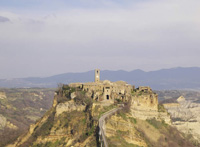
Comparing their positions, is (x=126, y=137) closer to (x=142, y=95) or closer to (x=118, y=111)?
(x=118, y=111)

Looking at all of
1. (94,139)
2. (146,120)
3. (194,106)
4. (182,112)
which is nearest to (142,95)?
(146,120)

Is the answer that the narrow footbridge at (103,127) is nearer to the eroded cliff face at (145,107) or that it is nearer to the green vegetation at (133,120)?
the green vegetation at (133,120)

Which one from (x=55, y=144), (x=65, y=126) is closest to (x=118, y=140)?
(x=55, y=144)

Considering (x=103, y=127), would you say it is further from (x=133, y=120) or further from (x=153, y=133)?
(x=153, y=133)

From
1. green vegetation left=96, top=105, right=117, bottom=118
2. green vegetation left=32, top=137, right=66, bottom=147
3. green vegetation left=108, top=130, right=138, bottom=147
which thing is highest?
green vegetation left=96, top=105, right=117, bottom=118

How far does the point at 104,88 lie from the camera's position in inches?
3019

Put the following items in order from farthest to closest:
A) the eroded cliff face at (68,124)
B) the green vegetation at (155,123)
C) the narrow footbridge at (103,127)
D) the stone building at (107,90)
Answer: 1. the green vegetation at (155,123)
2. the stone building at (107,90)
3. the eroded cliff face at (68,124)
4. the narrow footbridge at (103,127)

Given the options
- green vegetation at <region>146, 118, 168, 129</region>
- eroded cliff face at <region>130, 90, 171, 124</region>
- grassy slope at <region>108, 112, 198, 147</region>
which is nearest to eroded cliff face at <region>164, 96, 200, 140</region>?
grassy slope at <region>108, 112, 198, 147</region>

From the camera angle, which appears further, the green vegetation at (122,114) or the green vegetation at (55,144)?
the green vegetation at (122,114)

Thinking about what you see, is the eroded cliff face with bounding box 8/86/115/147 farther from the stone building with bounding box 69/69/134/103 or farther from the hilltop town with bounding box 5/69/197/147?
the stone building with bounding box 69/69/134/103

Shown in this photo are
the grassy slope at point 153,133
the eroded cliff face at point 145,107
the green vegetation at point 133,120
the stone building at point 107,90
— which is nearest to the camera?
the grassy slope at point 153,133

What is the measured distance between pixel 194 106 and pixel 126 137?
106 m

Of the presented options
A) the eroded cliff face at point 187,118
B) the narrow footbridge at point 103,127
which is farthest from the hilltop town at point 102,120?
the eroded cliff face at point 187,118

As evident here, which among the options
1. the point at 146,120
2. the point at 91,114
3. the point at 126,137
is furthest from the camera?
the point at 146,120
